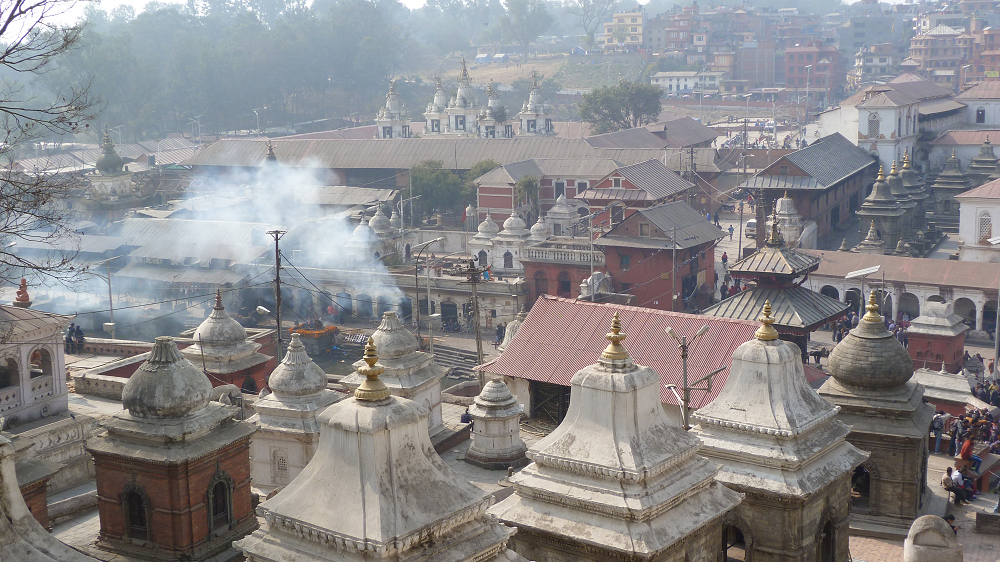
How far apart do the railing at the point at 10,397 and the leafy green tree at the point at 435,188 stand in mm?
42938

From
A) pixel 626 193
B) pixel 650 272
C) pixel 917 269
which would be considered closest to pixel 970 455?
pixel 917 269

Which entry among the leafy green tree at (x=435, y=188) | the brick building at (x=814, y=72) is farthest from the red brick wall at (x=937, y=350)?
the brick building at (x=814, y=72)

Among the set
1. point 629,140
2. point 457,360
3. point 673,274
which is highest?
point 629,140

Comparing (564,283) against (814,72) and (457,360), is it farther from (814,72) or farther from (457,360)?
(814,72)

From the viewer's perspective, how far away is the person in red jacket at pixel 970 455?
70.2 ft

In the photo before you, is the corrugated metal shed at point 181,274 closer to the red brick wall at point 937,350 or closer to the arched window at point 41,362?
the arched window at point 41,362

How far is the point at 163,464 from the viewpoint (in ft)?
50.5

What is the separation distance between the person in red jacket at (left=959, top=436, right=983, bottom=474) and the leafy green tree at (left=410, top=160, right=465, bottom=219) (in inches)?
1866

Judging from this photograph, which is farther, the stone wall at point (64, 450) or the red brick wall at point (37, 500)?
the stone wall at point (64, 450)

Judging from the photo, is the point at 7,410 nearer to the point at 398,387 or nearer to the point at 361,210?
the point at 398,387

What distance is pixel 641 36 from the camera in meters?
148

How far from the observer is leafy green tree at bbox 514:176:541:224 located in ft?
207

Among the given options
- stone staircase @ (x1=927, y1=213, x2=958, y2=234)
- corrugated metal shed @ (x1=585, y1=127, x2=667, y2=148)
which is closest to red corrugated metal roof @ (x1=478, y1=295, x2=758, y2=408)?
stone staircase @ (x1=927, y1=213, x2=958, y2=234)

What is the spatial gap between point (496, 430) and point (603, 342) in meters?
3.54
